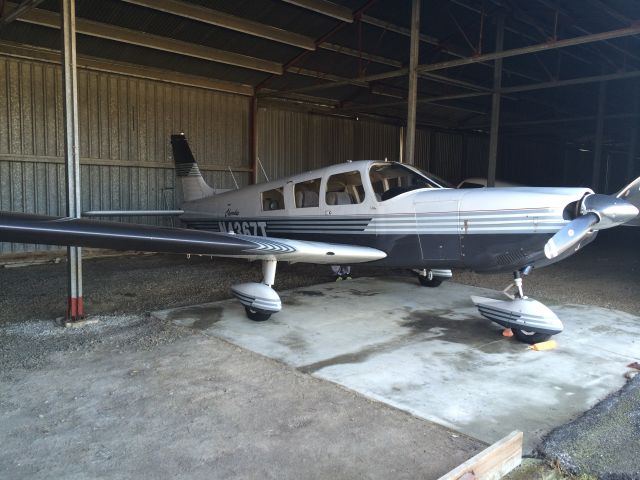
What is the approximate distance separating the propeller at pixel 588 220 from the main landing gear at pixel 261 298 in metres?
3.21

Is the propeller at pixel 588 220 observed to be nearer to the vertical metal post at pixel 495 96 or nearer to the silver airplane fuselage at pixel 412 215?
the silver airplane fuselage at pixel 412 215

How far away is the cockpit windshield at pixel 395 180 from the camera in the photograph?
6.85m

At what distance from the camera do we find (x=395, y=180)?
692cm

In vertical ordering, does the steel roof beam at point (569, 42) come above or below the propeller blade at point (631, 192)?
above

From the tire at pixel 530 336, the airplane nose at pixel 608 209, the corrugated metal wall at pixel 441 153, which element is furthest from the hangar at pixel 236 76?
the tire at pixel 530 336

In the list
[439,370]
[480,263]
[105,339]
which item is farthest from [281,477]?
[480,263]

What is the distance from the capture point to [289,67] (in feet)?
45.4

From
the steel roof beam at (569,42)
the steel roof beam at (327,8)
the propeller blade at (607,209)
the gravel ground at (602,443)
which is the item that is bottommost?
the gravel ground at (602,443)

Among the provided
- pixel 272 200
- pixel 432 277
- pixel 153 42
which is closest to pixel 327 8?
pixel 153 42

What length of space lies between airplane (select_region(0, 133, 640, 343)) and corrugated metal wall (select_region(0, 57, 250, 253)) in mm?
4664

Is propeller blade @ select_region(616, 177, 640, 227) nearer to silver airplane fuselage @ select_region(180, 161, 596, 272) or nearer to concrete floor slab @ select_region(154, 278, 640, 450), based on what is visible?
silver airplane fuselage @ select_region(180, 161, 596, 272)

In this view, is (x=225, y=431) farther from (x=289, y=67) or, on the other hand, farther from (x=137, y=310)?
(x=289, y=67)

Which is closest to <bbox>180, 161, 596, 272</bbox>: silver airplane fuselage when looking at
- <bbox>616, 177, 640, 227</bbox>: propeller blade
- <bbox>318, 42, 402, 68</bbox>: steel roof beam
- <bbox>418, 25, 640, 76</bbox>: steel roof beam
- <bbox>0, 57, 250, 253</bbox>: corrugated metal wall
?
<bbox>616, 177, 640, 227</bbox>: propeller blade

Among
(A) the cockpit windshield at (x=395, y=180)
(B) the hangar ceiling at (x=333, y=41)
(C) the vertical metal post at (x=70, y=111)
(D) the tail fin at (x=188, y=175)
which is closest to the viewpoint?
(C) the vertical metal post at (x=70, y=111)
